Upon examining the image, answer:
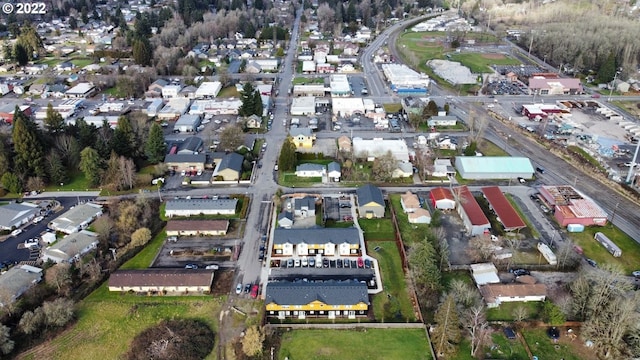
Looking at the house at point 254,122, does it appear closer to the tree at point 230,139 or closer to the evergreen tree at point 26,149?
the tree at point 230,139

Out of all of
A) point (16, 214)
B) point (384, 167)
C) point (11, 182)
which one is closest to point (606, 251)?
point (384, 167)

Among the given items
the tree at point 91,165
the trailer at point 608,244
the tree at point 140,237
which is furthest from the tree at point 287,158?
the trailer at point 608,244

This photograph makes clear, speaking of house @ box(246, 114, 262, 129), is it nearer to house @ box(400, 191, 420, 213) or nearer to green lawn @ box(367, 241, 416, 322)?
house @ box(400, 191, 420, 213)

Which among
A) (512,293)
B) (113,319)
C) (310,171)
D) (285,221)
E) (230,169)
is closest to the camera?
(113,319)

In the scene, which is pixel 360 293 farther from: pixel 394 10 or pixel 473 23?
pixel 394 10

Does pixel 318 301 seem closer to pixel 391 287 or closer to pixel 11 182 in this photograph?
pixel 391 287
